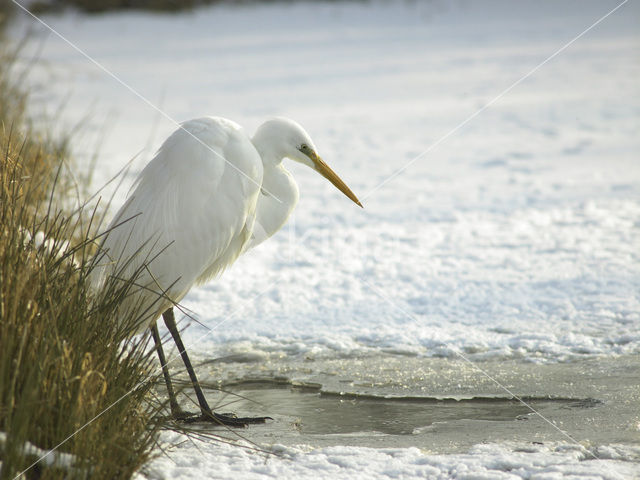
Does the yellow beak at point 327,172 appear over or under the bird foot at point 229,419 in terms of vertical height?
over

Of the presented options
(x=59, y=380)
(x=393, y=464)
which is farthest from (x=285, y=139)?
(x=59, y=380)

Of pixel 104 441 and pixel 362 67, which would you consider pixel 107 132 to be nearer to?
pixel 362 67

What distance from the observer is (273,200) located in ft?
12.5

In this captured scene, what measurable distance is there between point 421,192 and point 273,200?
328cm

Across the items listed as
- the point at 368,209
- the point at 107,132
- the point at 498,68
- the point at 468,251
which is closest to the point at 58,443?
the point at 468,251

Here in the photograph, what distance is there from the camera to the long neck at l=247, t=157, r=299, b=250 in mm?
3746

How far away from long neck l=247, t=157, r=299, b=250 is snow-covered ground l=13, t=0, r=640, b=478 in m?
0.62

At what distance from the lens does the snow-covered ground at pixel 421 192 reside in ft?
12.8

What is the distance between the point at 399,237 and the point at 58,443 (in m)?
3.88

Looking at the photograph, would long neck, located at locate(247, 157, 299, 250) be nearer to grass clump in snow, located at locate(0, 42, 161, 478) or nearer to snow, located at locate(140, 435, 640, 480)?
snow, located at locate(140, 435, 640, 480)

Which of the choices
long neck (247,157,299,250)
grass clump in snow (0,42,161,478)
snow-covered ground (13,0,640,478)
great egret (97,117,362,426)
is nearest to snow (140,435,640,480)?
snow-covered ground (13,0,640,478)

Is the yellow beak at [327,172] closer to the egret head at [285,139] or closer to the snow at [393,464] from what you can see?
the egret head at [285,139]

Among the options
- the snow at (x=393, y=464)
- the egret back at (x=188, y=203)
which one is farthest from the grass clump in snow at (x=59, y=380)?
the egret back at (x=188, y=203)

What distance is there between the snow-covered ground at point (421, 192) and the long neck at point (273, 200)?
0.62 m
